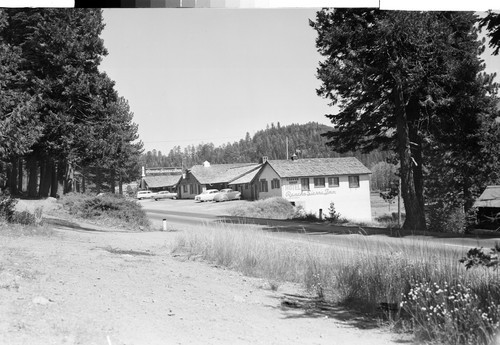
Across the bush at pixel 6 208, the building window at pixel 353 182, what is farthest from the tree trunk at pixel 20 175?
the building window at pixel 353 182

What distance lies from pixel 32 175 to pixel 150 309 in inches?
378

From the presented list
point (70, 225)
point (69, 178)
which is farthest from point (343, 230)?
point (69, 178)

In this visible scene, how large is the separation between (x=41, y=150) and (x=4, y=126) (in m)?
1.27

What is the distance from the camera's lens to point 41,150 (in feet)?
33.3

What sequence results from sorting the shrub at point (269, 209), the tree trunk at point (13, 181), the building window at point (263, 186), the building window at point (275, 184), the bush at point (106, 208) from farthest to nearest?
the building window at point (275, 184) → the building window at point (263, 186) → the shrub at point (269, 209) → the tree trunk at point (13, 181) → the bush at point (106, 208)

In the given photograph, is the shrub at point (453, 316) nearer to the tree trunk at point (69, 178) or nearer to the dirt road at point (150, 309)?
the dirt road at point (150, 309)

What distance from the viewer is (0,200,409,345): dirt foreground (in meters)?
3.34

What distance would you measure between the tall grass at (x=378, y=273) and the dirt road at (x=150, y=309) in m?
0.31

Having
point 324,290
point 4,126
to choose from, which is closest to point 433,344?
point 324,290

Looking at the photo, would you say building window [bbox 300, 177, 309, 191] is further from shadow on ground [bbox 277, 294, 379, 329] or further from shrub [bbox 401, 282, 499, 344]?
shrub [bbox 401, 282, 499, 344]

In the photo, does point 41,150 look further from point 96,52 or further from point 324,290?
point 324,290

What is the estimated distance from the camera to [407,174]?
12219 millimetres

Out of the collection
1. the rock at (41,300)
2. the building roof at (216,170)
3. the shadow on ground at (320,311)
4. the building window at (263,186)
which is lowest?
the shadow on ground at (320,311)

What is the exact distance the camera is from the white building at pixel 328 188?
1983 cm
